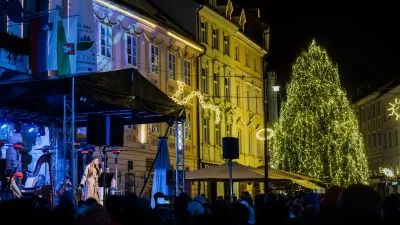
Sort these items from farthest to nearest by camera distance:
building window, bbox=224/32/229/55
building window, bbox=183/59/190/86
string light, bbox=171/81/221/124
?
building window, bbox=224/32/229/55, building window, bbox=183/59/190/86, string light, bbox=171/81/221/124

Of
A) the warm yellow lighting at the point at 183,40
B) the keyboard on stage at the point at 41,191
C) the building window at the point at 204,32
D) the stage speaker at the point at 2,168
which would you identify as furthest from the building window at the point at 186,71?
the stage speaker at the point at 2,168

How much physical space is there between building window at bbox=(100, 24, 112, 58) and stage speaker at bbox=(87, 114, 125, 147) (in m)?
14.9

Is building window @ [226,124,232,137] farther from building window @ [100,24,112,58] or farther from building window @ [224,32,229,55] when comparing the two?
building window @ [100,24,112,58]

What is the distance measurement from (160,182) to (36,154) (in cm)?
676

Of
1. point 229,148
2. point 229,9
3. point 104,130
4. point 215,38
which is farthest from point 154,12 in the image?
point 104,130

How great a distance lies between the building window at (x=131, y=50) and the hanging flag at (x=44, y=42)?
11.8 metres

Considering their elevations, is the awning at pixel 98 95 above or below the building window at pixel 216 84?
below

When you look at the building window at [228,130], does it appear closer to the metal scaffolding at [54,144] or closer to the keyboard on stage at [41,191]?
the metal scaffolding at [54,144]

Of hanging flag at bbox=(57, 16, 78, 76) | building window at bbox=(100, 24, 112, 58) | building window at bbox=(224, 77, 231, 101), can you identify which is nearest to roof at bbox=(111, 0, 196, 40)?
building window at bbox=(100, 24, 112, 58)

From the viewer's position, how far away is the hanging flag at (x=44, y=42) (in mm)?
22609

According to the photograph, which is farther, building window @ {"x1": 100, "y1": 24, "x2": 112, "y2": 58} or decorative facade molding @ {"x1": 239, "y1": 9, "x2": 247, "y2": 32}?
decorative facade molding @ {"x1": 239, "y1": 9, "x2": 247, "y2": 32}

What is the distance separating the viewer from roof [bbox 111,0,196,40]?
35.1 meters

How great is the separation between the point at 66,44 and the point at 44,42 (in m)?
1.28

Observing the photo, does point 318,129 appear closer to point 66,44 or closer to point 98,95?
point 66,44
